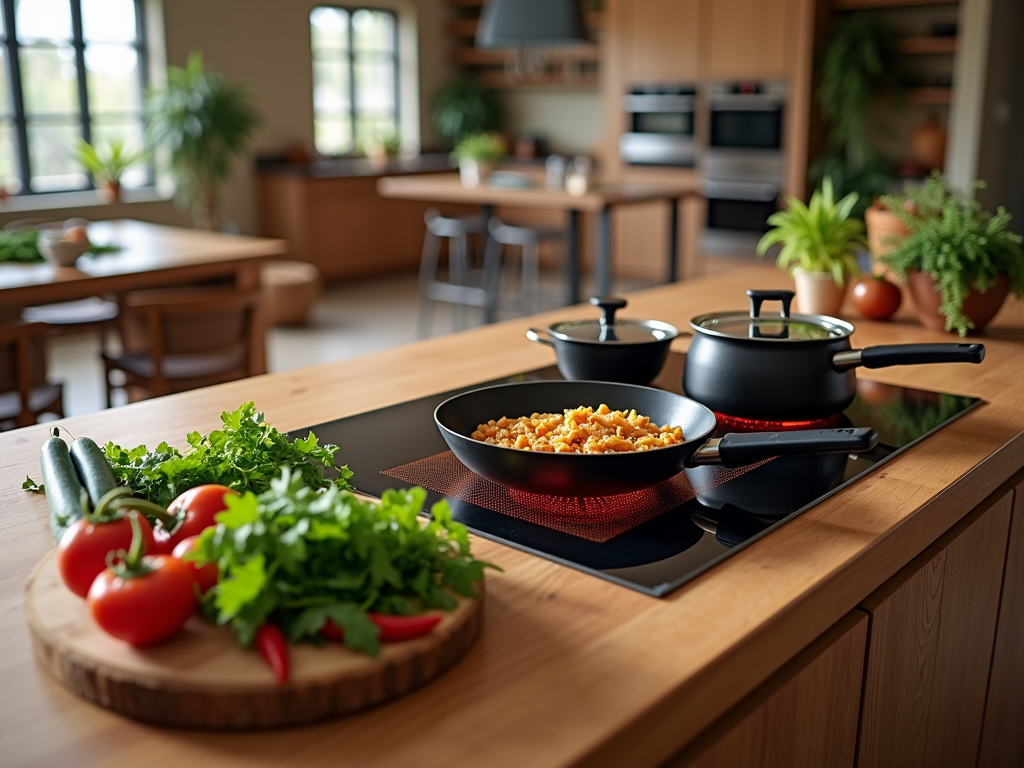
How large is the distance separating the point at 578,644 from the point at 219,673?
1.02 feet

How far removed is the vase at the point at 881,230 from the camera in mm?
2371

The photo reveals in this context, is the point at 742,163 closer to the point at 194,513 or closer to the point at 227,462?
the point at 227,462

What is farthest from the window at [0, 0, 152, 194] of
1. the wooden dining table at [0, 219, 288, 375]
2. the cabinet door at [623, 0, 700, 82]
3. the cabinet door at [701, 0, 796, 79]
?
the cabinet door at [701, 0, 796, 79]

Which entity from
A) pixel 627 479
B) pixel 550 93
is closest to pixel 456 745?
pixel 627 479

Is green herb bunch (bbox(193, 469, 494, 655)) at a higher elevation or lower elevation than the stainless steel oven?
lower

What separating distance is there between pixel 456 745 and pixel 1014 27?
7.64 meters

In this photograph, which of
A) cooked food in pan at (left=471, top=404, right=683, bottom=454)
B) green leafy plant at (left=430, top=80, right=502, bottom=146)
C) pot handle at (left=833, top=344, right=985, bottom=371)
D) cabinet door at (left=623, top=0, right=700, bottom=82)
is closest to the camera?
cooked food in pan at (left=471, top=404, right=683, bottom=454)

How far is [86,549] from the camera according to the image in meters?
0.87

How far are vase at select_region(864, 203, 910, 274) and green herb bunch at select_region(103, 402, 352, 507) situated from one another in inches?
63.5

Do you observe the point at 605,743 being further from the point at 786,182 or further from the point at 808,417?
the point at 786,182

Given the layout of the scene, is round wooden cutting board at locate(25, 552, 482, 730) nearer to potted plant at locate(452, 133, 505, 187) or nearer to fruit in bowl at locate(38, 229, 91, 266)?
fruit in bowl at locate(38, 229, 91, 266)

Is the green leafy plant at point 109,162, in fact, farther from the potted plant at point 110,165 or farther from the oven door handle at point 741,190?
the oven door handle at point 741,190

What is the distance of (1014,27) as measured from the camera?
701cm

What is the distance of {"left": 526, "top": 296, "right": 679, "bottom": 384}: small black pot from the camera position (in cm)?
162
